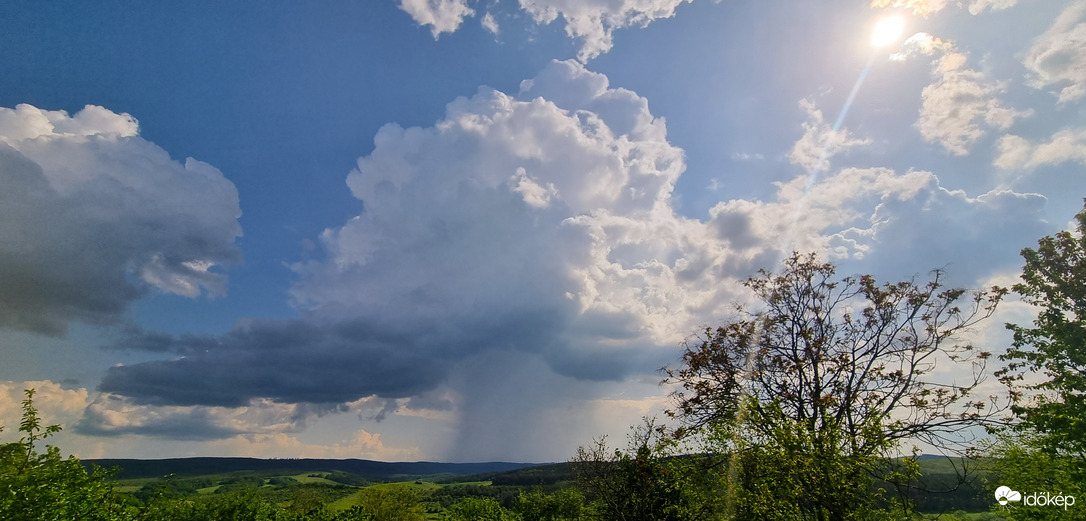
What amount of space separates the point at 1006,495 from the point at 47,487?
42334 millimetres

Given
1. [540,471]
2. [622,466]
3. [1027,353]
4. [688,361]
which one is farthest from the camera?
[540,471]

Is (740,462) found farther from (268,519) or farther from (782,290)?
(268,519)

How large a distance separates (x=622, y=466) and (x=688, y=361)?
13.5m

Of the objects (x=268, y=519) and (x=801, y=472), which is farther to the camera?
(x=268, y=519)

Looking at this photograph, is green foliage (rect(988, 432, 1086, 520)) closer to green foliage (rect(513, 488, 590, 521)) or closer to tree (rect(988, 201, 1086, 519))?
tree (rect(988, 201, 1086, 519))

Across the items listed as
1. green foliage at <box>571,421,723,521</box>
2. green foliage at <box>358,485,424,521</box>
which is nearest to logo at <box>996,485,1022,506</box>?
green foliage at <box>571,421,723,521</box>

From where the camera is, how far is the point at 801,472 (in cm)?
1644

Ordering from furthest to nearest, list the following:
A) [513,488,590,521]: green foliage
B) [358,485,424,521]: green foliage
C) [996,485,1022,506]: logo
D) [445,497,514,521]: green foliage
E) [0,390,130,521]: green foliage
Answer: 1. [358,485,424,521]: green foliage
2. [513,488,590,521]: green foliage
3. [445,497,514,521]: green foliage
4. [996,485,1022,506]: logo
5. [0,390,130,521]: green foliage

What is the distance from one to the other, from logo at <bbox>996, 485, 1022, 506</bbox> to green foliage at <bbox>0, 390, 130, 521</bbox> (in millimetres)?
39903

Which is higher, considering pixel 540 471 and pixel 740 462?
pixel 740 462

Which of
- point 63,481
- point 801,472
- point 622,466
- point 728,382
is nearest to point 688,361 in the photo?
point 728,382

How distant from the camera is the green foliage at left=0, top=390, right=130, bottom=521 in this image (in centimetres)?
1653

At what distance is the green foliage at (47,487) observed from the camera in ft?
54.2

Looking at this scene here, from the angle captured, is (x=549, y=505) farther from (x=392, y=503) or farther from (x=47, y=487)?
(x=47, y=487)
